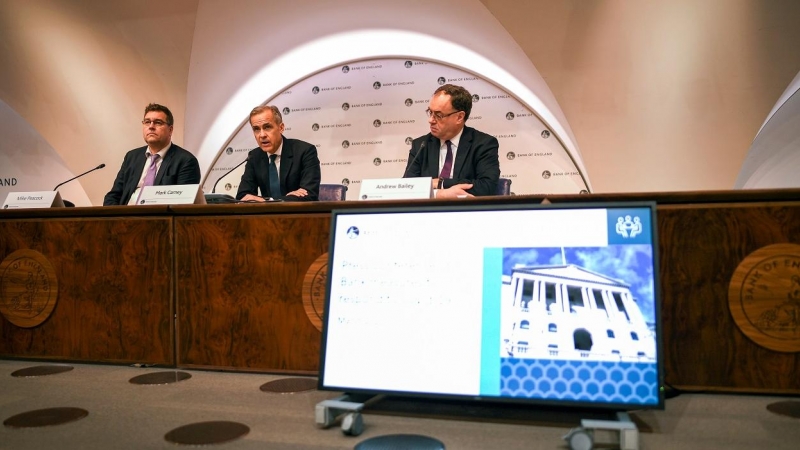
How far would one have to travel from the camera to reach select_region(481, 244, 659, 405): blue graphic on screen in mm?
1038

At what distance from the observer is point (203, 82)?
19.5ft

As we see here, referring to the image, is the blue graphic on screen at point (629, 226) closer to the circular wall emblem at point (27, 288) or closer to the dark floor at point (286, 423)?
the dark floor at point (286, 423)

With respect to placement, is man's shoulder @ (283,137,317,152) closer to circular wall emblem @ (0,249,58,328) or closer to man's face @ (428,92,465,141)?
man's face @ (428,92,465,141)

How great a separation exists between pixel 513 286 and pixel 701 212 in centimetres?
62

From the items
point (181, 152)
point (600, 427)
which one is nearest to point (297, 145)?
point (181, 152)

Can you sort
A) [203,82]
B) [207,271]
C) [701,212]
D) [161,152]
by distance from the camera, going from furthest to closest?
[203,82] → [161,152] → [207,271] → [701,212]

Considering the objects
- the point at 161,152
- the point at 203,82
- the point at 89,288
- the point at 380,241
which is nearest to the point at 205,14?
the point at 203,82

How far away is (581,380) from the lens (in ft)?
3.46

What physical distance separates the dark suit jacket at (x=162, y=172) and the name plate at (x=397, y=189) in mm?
1486

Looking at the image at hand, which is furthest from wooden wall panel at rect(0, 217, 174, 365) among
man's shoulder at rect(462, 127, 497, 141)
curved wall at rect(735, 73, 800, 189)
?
curved wall at rect(735, 73, 800, 189)

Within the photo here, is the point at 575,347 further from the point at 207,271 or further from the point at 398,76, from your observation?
the point at 398,76

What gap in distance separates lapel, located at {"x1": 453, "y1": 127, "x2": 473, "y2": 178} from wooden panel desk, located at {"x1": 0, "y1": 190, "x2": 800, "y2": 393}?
1331 mm

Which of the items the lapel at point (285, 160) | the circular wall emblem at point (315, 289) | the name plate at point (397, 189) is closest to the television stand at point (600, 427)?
the circular wall emblem at point (315, 289)

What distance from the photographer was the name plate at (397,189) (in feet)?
6.09
